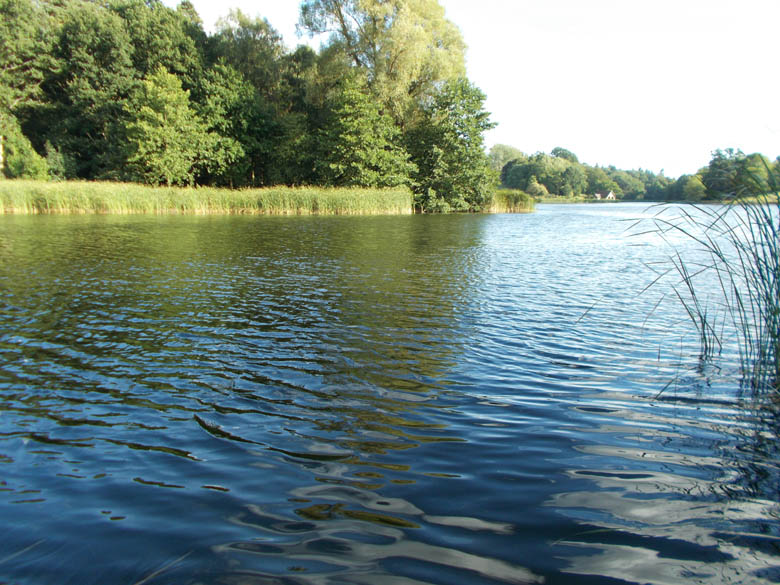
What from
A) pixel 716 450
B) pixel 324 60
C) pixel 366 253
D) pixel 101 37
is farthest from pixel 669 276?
pixel 101 37

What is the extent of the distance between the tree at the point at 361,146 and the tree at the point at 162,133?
38.0 feet

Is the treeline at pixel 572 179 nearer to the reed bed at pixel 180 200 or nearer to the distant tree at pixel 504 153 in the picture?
the distant tree at pixel 504 153

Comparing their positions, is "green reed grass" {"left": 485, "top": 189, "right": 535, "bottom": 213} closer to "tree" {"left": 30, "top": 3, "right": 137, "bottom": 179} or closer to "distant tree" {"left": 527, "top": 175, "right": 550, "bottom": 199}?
"tree" {"left": 30, "top": 3, "right": 137, "bottom": 179}

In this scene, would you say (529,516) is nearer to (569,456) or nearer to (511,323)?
(569,456)

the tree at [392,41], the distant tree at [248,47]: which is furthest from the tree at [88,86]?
the tree at [392,41]

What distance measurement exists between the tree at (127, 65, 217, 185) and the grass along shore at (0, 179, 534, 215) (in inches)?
252

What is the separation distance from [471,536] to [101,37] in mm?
56204

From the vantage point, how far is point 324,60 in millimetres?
45094

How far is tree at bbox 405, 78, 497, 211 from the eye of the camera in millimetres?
44031

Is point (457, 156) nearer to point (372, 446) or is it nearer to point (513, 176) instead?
point (372, 446)

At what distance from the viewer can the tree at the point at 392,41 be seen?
41.6 m

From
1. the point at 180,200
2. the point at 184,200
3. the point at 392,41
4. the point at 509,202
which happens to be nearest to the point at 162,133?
the point at 180,200

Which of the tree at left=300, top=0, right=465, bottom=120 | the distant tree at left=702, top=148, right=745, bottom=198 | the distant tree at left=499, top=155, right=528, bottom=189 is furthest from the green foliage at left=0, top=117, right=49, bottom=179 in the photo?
the distant tree at left=499, top=155, right=528, bottom=189

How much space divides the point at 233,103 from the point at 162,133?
860 cm
